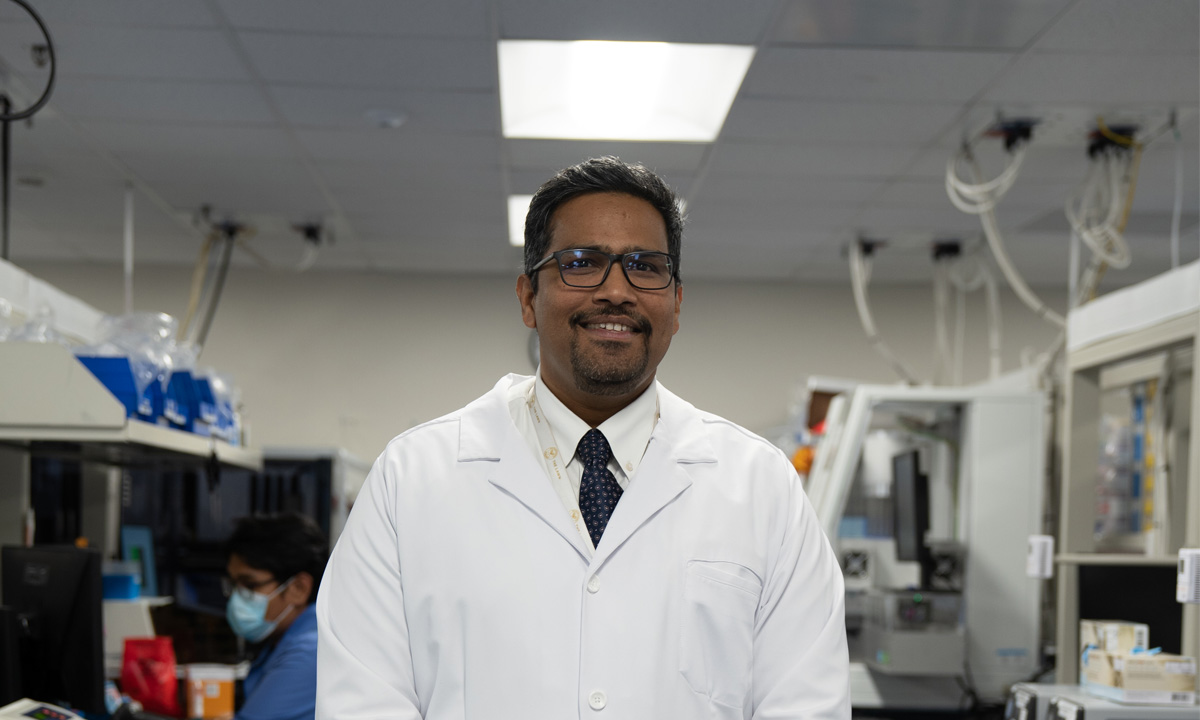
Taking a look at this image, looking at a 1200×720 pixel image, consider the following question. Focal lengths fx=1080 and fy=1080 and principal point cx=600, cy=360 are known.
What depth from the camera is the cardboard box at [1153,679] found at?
211cm

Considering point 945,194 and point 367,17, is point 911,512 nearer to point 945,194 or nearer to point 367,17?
point 945,194

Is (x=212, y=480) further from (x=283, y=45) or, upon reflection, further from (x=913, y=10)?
(x=913, y=10)

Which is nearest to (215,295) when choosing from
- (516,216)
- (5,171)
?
(516,216)

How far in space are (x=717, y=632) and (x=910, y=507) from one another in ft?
8.04

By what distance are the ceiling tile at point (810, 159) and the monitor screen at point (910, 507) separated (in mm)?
972

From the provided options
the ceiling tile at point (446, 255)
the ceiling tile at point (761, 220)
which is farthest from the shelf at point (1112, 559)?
the ceiling tile at point (446, 255)

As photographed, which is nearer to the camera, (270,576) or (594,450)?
(594,450)

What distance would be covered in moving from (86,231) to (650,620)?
14.5ft

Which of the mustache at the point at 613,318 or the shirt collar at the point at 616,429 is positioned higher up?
the mustache at the point at 613,318

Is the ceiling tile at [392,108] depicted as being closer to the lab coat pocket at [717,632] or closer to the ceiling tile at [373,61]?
the ceiling tile at [373,61]

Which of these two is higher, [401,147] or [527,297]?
[401,147]

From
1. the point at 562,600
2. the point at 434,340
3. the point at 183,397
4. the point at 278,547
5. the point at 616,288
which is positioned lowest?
the point at 278,547

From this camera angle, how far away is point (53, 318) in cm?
263

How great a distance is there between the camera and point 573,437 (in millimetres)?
1310
